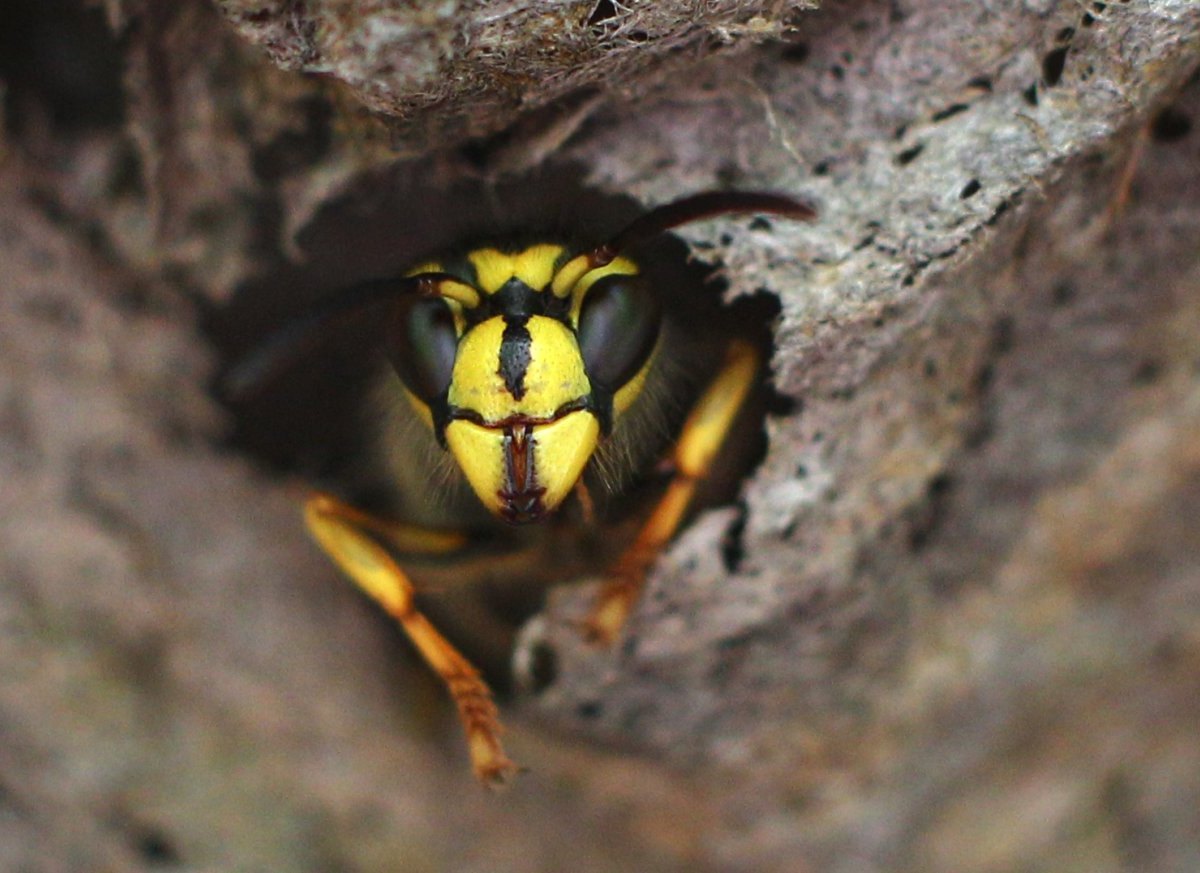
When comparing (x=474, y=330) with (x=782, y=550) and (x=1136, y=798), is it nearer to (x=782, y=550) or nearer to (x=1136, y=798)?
(x=782, y=550)

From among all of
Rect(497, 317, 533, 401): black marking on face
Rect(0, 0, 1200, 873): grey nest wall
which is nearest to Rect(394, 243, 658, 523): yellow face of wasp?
Rect(497, 317, 533, 401): black marking on face

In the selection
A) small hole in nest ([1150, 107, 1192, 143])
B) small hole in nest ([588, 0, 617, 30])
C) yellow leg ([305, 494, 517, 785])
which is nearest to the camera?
small hole in nest ([588, 0, 617, 30])

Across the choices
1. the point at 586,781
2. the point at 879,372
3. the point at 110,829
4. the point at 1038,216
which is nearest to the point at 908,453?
the point at 879,372

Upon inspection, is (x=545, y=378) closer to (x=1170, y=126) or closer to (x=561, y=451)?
(x=561, y=451)

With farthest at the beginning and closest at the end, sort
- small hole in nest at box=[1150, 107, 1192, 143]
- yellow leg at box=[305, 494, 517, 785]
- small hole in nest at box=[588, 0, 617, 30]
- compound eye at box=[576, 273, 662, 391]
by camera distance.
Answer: yellow leg at box=[305, 494, 517, 785] → small hole in nest at box=[1150, 107, 1192, 143] → compound eye at box=[576, 273, 662, 391] → small hole in nest at box=[588, 0, 617, 30]

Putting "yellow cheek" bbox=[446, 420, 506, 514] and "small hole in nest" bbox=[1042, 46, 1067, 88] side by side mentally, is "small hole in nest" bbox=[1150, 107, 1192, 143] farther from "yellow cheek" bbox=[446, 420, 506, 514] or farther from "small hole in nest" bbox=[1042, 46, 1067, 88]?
"yellow cheek" bbox=[446, 420, 506, 514]

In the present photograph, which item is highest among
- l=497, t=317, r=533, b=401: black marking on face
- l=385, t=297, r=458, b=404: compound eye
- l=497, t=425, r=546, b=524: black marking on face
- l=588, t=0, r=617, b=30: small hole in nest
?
l=588, t=0, r=617, b=30: small hole in nest

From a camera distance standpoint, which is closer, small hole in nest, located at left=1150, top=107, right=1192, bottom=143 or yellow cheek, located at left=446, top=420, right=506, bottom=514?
yellow cheek, located at left=446, top=420, right=506, bottom=514

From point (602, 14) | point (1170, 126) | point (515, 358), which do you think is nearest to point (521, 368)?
point (515, 358)
